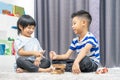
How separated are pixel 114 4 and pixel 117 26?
20 centimetres

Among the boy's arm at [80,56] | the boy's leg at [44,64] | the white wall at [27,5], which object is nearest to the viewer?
the boy's arm at [80,56]

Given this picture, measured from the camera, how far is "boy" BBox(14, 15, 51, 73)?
1.37 m

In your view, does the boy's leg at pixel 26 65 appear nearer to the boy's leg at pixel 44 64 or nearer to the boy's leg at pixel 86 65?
the boy's leg at pixel 44 64

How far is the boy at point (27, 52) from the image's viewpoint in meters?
1.37

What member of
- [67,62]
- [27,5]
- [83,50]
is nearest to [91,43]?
[83,50]

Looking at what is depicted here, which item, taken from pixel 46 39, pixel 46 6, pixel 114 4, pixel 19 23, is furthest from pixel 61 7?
pixel 19 23

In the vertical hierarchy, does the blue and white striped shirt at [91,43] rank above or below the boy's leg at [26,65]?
above

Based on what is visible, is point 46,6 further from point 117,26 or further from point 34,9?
point 117,26

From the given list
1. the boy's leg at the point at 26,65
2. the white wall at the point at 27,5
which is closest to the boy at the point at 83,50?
the boy's leg at the point at 26,65

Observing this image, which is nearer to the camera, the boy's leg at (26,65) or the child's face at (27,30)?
the boy's leg at (26,65)

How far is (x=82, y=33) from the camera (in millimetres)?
1465

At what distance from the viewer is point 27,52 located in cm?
143

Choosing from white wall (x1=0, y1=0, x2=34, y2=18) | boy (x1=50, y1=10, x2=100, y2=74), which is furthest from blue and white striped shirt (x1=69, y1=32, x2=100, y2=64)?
white wall (x1=0, y1=0, x2=34, y2=18)

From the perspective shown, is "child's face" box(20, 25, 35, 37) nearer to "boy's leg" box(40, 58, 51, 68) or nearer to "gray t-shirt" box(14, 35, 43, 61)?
"gray t-shirt" box(14, 35, 43, 61)
